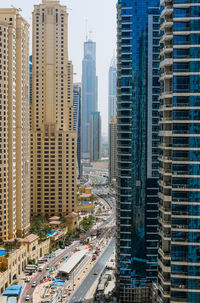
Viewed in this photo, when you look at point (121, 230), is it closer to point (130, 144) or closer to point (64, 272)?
point (130, 144)

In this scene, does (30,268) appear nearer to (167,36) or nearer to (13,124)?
(13,124)

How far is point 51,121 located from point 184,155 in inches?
2414

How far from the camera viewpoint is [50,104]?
3511 inches

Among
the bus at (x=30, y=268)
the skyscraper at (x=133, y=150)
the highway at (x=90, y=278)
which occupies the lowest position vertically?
the highway at (x=90, y=278)

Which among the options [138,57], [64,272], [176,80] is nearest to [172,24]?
[176,80]

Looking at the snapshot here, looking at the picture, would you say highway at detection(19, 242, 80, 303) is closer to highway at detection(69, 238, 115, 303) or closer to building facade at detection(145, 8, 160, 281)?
highway at detection(69, 238, 115, 303)

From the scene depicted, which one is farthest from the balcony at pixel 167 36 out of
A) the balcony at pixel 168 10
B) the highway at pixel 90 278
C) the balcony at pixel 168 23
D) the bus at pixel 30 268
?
the bus at pixel 30 268

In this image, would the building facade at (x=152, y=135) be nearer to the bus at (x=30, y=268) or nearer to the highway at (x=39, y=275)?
the highway at (x=39, y=275)

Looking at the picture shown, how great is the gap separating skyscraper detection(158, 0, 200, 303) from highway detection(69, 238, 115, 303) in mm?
25250

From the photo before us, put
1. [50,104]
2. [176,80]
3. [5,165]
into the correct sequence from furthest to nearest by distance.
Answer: [50,104] < [5,165] < [176,80]

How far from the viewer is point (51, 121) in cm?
8888

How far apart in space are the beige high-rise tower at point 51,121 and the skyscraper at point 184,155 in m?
59.2

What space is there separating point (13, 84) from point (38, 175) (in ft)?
86.6

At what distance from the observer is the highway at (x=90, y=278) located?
174ft
